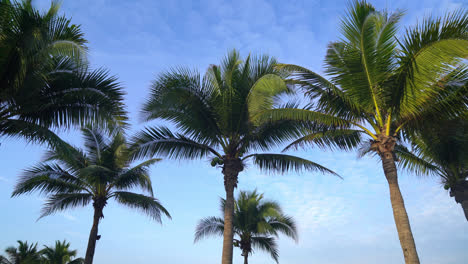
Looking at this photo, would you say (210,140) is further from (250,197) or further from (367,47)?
(250,197)

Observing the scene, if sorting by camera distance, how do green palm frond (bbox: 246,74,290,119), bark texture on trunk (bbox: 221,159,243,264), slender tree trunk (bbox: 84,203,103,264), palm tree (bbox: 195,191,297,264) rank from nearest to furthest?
green palm frond (bbox: 246,74,290,119), bark texture on trunk (bbox: 221,159,243,264), slender tree trunk (bbox: 84,203,103,264), palm tree (bbox: 195,191,297,264)

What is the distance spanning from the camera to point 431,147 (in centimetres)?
1399

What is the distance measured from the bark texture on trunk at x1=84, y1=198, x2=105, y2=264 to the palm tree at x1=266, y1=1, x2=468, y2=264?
11.1 m

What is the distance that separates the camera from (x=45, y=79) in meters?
8.62

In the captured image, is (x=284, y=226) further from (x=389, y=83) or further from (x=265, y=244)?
(x=389, y=83)

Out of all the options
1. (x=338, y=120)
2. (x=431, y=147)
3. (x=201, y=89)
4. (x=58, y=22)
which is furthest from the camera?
(x=431, y=147)

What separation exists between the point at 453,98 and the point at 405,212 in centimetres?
346

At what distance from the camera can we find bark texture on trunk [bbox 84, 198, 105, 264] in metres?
16.1

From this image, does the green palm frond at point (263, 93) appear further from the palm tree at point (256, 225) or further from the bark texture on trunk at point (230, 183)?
the palm tree at point (256, 225)

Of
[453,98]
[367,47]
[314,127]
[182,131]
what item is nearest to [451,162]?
[453,98]

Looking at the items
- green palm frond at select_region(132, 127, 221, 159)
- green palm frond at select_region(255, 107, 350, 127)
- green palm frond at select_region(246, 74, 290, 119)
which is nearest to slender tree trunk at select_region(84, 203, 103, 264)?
green palm frond at select_region(132, 127, 221, 159)

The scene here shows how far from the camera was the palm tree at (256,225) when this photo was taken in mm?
23766

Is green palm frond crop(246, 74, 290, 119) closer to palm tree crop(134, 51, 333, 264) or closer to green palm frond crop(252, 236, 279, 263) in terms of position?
palm tree crop(134, 51, 333, 264)

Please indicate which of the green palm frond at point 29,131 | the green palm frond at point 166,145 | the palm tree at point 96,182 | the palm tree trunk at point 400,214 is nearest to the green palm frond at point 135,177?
the palm tree at point 96,182
